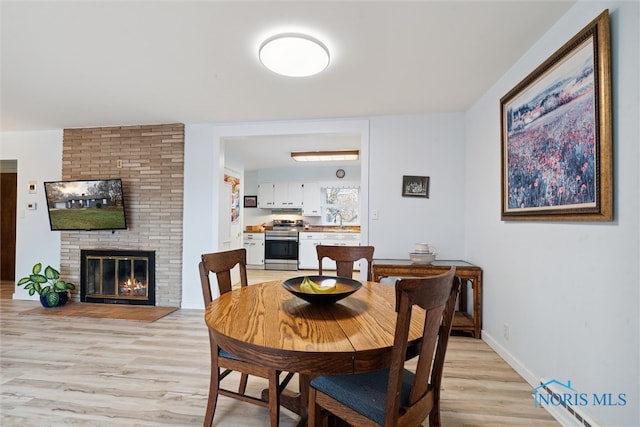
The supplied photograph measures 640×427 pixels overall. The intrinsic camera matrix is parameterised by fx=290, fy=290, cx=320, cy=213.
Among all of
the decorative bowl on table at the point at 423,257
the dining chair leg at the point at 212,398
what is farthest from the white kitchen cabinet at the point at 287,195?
the dining chair leg at the point at 212,398

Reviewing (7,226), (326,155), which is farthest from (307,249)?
(7,226)

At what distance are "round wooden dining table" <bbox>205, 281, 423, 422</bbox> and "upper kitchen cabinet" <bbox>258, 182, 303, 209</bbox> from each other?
212 inches

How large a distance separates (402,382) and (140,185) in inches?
158

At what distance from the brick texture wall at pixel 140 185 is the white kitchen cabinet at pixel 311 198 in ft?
11.0

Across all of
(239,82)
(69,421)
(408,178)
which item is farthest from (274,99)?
(69,421)

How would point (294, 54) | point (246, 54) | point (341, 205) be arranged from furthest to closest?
point (341, 205), point (246, 54), point (294, 54)

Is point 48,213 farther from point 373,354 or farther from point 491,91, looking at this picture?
point 491,91

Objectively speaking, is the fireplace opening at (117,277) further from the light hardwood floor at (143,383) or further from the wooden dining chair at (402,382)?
the wooden dining chair at (402,382)

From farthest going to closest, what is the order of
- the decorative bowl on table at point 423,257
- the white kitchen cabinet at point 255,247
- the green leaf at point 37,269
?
the white kitchen cabinet at point 255,247, the green leaf at point 37,269, the decorative bowl on table at point 423,257

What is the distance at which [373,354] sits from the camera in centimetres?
94

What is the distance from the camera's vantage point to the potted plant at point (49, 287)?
3.70 meters

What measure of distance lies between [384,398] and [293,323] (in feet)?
1.44

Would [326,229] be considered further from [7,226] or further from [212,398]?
[7,226]

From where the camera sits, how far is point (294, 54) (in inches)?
78.7
